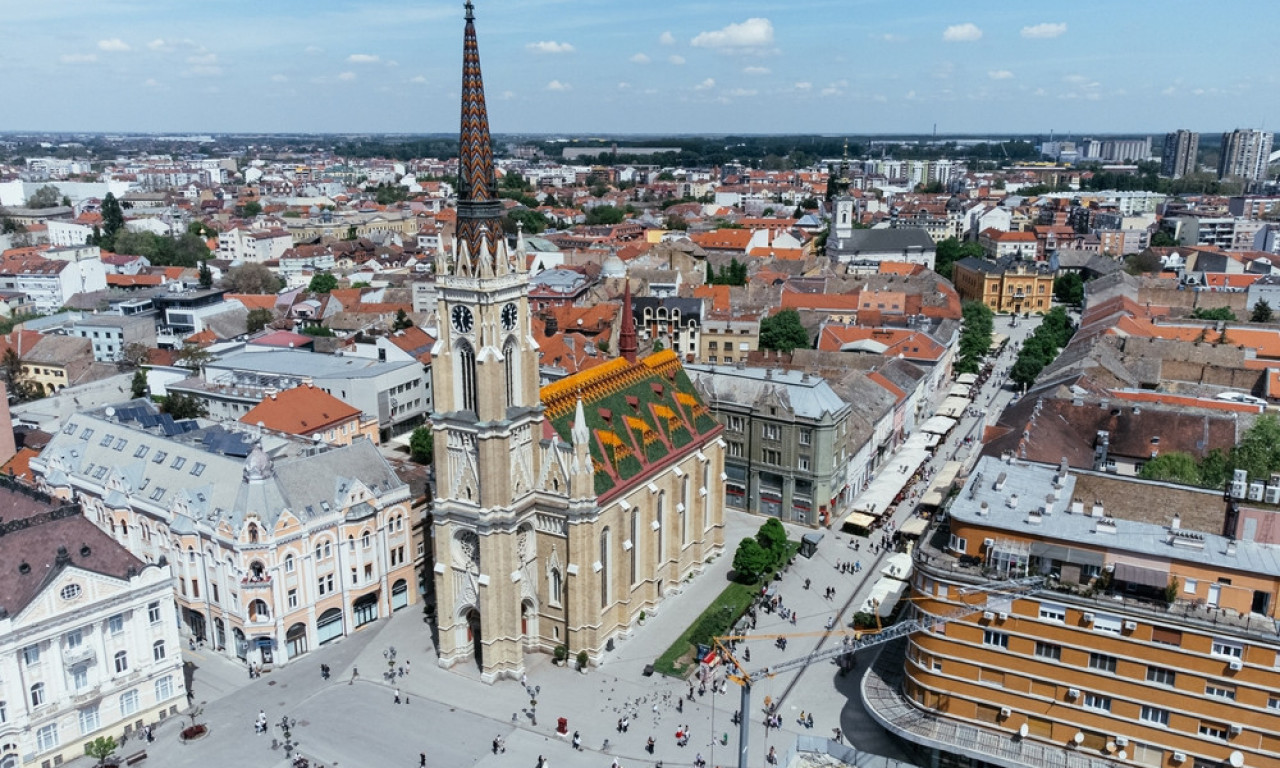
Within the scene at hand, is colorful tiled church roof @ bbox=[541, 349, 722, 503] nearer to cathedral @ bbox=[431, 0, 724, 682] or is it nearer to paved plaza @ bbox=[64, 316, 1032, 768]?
cathedral @ bbox=[431, 0, 724, 682]

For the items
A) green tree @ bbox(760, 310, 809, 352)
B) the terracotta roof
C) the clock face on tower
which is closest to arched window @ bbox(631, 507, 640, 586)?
the clock face on tower

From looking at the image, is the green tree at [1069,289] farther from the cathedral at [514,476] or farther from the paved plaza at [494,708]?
the cathedral at [514,476]

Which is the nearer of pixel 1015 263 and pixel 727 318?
pixel 727 318

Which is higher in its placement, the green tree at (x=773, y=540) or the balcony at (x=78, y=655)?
the balcony at (x=78, y=655)

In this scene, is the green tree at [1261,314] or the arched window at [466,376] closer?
the arched window at [466,376]

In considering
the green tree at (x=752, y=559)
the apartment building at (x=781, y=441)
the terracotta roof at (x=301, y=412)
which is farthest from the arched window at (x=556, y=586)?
the terracotta roof at (x=301, y=412)

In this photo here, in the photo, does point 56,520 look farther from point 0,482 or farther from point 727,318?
point 727,318

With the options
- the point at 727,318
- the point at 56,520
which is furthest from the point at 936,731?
the point at 727,318

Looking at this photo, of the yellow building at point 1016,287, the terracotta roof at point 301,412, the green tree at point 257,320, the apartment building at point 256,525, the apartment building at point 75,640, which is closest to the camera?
the apartment building at point 75,640
